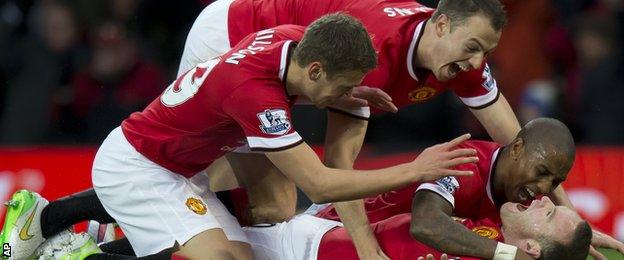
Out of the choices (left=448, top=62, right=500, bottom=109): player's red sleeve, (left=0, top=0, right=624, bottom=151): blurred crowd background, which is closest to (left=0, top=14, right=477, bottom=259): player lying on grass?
(left=448, top=62, right=500, bottom=109): player's red sleeve

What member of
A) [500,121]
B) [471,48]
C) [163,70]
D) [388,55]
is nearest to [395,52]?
[388,55]

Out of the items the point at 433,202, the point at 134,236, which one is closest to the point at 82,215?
the point at 134,236

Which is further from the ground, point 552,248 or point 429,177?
point 429,177

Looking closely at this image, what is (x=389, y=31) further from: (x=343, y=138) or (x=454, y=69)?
(x=343, y=138)

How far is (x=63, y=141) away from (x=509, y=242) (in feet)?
16.1

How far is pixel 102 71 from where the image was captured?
944 cm

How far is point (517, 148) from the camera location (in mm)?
5473

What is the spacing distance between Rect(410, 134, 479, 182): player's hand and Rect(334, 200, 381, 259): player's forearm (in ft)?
1.36

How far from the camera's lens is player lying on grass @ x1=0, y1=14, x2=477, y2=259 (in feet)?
16.7

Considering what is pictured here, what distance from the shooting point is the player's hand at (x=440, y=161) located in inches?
197

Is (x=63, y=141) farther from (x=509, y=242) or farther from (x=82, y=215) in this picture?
(x=509, y=242)

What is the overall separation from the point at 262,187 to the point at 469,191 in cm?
103

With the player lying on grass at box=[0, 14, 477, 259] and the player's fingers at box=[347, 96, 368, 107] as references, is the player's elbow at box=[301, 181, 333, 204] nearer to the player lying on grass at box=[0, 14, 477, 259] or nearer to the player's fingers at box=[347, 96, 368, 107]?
the player lying on grass at box=[0, 14, 477, 259]

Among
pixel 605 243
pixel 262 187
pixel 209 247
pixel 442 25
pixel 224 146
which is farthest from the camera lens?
pixel 262 187
